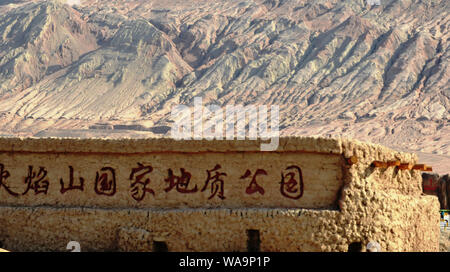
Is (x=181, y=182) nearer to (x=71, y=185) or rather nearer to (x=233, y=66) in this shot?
(x=71, y=185)

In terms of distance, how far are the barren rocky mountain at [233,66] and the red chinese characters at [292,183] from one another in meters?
42.5

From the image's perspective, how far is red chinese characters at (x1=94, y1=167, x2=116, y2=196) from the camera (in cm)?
886

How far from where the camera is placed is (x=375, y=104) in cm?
6053

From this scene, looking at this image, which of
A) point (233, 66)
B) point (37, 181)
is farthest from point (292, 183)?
point (233, 66)

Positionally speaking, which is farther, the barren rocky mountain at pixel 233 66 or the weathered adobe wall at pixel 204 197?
the barren rocky mountain at pixel 233 66

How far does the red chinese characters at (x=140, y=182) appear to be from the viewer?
8.77m

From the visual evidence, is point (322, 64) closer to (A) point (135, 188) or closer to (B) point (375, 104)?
(B) point (375, 104)

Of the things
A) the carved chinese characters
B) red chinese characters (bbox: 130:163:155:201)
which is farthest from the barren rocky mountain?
red chinese characters (bbox: 130:163:155:201)

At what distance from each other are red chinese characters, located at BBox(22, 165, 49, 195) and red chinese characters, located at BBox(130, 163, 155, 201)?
51.3 inches

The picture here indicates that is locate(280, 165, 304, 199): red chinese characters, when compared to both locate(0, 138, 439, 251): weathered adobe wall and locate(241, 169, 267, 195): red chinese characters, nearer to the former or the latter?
locate(0, 138, 439, 251): weathered adobe wall

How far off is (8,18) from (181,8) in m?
22.6

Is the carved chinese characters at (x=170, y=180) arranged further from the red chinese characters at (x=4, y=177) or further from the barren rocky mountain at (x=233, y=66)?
the barren rocky mountain at (x=233, y=66)

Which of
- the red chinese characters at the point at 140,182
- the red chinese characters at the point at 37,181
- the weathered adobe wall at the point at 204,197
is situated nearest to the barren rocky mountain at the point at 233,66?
the weathered adobe wall at the point at 204,197
